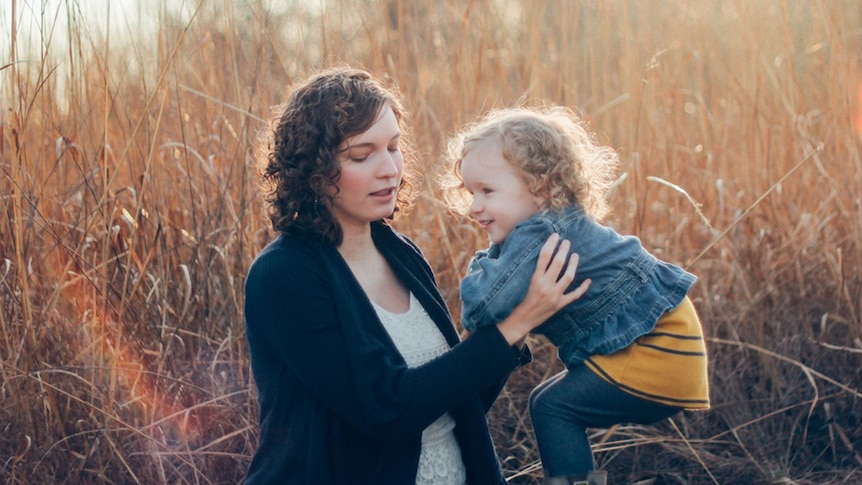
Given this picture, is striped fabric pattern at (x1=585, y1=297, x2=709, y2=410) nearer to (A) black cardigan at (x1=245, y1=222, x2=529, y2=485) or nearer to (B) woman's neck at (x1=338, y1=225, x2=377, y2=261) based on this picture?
(A) black cardigan at (x1=245, y1=222, x2=529, y2=485)

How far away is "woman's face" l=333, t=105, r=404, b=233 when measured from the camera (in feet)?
6.51

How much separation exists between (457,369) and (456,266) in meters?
1.19

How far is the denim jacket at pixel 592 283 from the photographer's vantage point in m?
1.95

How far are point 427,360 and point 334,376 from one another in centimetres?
27

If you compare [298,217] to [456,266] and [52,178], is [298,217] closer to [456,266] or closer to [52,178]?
[456,266]

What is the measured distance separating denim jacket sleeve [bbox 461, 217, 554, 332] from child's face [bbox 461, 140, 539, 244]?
0.05m

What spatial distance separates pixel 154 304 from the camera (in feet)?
9.01

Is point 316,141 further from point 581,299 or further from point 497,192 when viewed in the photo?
point 581,299

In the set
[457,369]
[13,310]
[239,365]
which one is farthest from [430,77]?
[457,369]

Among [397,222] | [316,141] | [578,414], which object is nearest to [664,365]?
[578,414]

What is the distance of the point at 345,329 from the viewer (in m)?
1.89

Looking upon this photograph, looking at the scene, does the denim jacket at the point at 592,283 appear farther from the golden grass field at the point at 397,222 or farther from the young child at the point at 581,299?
the golden grass field at the point at 397,222

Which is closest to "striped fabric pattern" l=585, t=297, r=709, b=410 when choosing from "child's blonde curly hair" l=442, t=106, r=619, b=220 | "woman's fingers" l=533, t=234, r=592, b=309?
"woman's fingers" l=533, t=234, r=592, b=309

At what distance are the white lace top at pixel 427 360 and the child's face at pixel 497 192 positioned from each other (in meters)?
0.26
